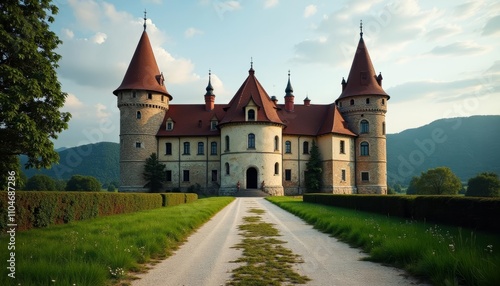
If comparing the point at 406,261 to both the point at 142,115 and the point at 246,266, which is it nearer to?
the point at 246,266

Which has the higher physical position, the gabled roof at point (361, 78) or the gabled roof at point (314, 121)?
the gabled roof at point (361, 78)

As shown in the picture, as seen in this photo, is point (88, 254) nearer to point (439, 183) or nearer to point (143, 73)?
point (143, 73)

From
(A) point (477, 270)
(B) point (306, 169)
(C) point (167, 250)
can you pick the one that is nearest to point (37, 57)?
(C) point (167, 250)

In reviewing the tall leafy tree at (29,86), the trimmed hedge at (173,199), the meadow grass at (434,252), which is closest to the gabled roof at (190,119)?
the trimmed hedge at (173,199)

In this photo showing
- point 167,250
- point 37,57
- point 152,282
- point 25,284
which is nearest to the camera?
point 25,284

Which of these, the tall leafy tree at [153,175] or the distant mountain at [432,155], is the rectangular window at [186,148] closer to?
the tall leafy tree at [153,175]

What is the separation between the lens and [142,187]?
41906 mm

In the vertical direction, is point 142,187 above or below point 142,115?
below

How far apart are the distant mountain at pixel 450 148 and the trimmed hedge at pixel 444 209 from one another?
89.8 metres

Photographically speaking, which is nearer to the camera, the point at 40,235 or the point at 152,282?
the point at 152,282

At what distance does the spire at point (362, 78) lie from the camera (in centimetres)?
4431

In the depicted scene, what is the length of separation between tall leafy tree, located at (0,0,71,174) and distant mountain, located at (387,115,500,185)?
325ft

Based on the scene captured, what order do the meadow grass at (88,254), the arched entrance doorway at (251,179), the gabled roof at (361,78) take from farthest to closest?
the gabled roof at (361,78)
the arched entrance doorway at (251,179)
the meadow grass at (88,254)

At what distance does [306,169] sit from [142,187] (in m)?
19.4
